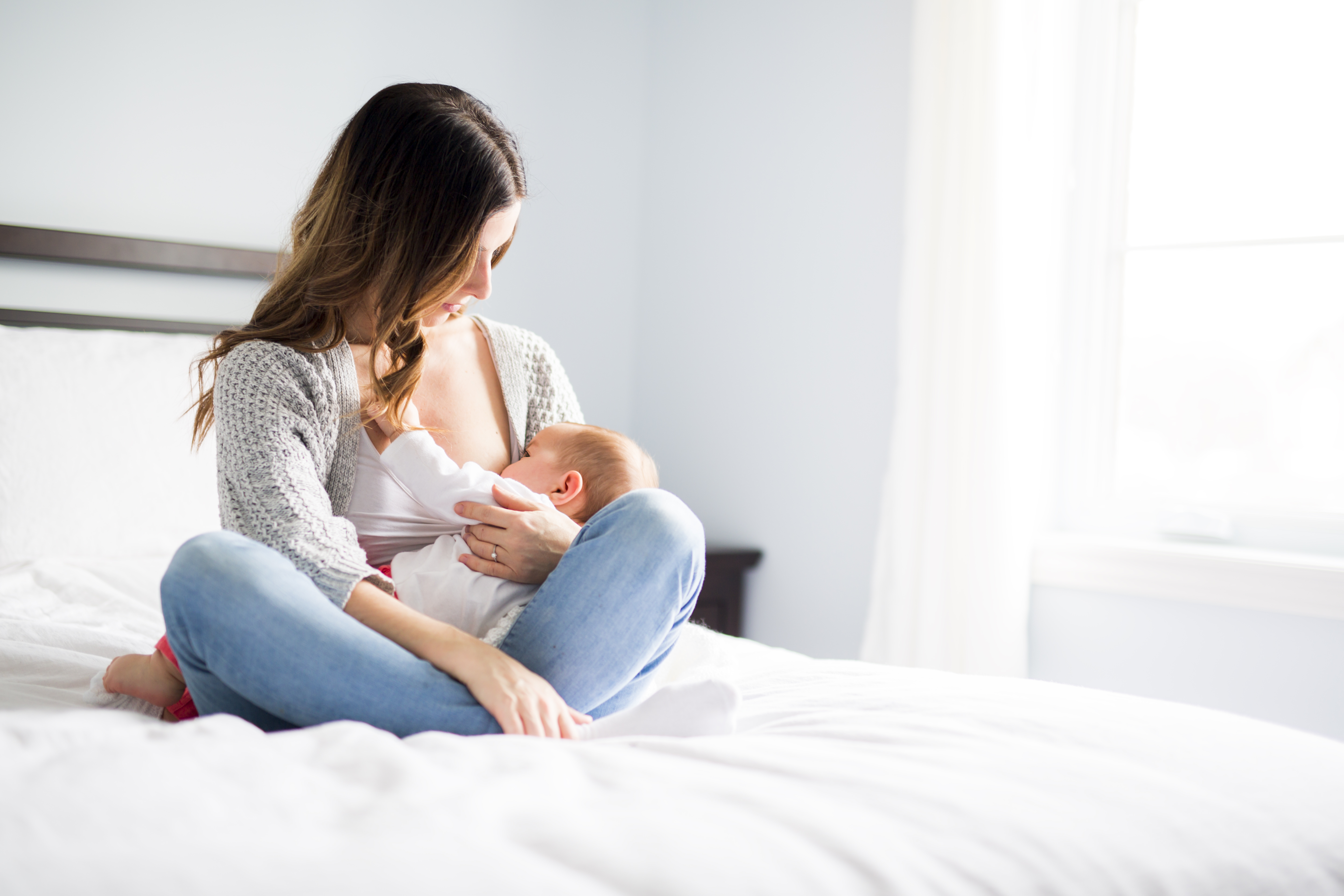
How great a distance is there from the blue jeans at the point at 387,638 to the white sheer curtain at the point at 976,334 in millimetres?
1170

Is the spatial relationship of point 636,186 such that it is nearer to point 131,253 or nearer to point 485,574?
point 131,253

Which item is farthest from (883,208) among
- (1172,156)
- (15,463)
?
(15,463)

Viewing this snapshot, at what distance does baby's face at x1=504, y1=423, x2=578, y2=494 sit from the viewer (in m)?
1.28

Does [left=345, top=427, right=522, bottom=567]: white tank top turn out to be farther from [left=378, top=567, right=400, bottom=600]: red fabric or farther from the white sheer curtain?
the white sheer curtain

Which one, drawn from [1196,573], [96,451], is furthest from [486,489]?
[1196,573]

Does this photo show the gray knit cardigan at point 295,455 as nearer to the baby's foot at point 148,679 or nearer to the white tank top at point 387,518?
the white tank top at point 387,518

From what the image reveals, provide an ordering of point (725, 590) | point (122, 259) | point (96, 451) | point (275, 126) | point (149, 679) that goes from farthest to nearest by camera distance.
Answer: point (725, 590)
point (275, 126)
point (122, 259)
point (96, 451)
point (149, 679)

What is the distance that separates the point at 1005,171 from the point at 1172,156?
400 mm

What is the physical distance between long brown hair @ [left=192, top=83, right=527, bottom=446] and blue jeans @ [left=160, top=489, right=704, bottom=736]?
1.26 ft

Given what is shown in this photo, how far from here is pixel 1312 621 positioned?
1.70 meters

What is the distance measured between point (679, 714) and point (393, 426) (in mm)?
540

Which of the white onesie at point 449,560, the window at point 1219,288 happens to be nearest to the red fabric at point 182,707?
the white onesie at point 449,560

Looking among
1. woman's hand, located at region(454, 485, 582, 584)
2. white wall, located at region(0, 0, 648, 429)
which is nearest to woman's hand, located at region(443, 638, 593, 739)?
woman's hand, located at region(454, 485, 582, 584)

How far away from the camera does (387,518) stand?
3.83 feet
